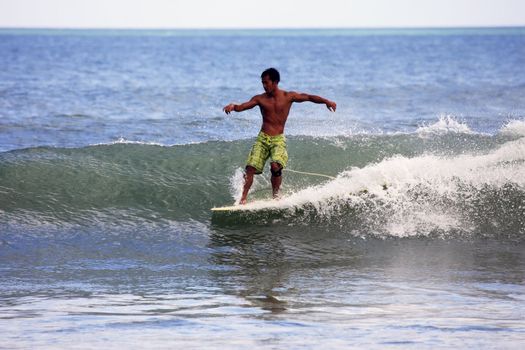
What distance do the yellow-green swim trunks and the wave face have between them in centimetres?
56

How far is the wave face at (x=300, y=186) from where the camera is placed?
8.92 metres

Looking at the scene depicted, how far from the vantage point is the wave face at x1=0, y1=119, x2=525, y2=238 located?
351 inches

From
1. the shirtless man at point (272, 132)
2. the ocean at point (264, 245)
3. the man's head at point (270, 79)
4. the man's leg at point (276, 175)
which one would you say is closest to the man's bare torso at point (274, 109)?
the shirtless man at point (272, 132)

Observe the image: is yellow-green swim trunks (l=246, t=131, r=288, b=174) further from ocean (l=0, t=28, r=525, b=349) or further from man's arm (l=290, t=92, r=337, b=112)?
ocean (l=0, t=28, r=525, b=349)

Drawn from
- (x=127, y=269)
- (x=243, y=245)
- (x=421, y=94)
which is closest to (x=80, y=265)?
(x=127, y=269)

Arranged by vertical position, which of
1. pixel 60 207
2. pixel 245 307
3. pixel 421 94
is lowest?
pixel 245 307

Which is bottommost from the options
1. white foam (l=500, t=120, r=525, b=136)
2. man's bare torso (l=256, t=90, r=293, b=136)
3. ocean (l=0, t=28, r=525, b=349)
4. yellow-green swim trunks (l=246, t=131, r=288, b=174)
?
ocean (l=0, t=28, r=525, b=349)

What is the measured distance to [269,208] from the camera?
8914 mm

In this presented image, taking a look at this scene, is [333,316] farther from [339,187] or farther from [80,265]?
[339,187]

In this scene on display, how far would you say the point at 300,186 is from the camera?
1062 centimetres

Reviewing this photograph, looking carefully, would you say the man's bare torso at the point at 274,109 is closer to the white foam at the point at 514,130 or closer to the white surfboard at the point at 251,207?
the white surfboard at the point at 251,207

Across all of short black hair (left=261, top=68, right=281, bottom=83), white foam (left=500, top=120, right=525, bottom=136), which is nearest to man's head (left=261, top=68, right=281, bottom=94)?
short black hair (left=261, top=68, right=281, bottom=83)

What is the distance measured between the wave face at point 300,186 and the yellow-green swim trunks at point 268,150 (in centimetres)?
56

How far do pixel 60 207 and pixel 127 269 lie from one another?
8.75 ft
